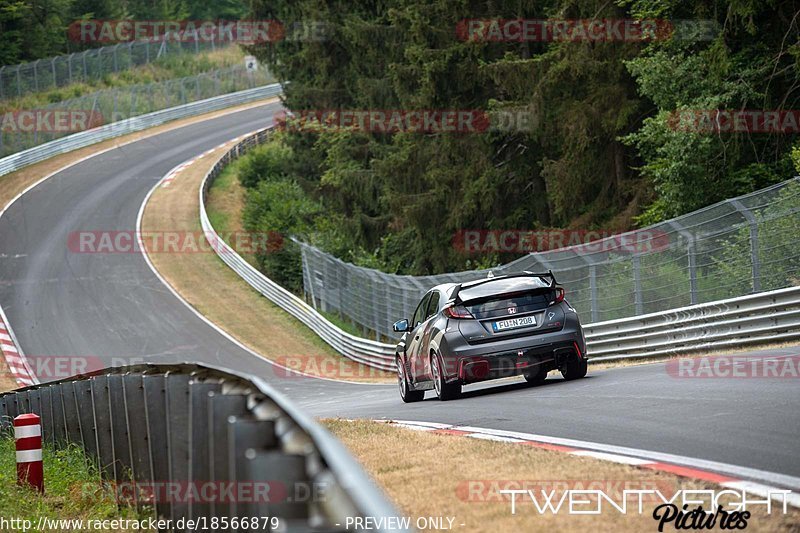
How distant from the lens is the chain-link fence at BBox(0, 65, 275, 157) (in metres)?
66.8

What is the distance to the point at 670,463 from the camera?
24.2 feet

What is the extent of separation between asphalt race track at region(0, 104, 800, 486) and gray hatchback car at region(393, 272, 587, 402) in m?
0.40

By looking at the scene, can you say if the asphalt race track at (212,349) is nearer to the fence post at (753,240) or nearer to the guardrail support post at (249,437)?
the fence post at (753,240)

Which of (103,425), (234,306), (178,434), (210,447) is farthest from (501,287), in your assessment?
(234,306)

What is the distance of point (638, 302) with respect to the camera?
2062 cm

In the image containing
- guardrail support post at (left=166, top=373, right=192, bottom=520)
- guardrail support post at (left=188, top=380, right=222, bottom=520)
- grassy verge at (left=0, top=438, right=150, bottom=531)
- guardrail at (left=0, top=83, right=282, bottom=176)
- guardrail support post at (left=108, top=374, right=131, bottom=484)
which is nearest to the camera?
guardrail support post at (left=188, top=380, right=222, bottom=520)

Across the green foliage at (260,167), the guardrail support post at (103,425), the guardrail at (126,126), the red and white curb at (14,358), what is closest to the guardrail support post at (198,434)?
the guardrail support post at (103,425)

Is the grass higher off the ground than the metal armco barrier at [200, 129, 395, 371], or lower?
higher

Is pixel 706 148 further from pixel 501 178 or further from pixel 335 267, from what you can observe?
pixel 335 267

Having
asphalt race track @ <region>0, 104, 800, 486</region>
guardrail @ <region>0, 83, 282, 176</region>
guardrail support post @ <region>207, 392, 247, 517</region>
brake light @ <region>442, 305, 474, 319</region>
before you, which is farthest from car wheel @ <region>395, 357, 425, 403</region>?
guardrail @ <region>0, 83, 282, 176</region>

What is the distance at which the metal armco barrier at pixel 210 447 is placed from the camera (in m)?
3.80

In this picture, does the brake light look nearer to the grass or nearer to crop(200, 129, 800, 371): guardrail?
crop(200, 129, 800, 371): guardrail

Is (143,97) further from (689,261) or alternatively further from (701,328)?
(701,328)

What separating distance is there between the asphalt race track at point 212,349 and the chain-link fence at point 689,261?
2224 millimetres
